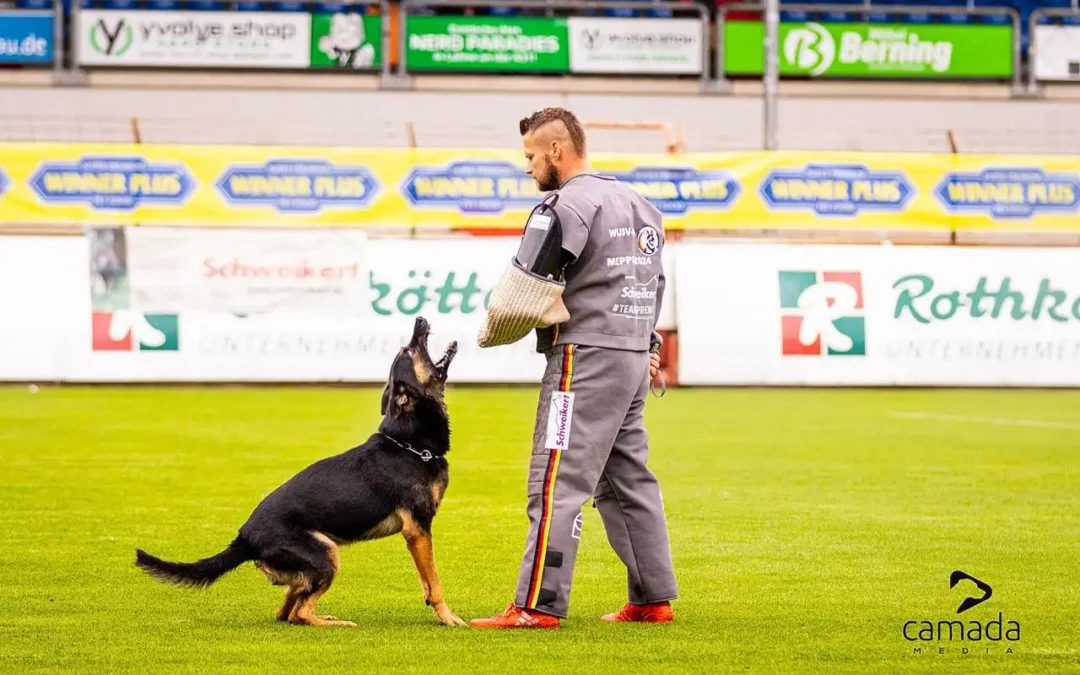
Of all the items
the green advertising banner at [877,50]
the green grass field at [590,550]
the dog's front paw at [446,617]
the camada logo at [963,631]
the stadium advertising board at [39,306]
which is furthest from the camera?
the green advertising banner at [877,50]

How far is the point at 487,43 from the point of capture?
3056 centimetres

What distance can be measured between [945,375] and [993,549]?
12.1 m

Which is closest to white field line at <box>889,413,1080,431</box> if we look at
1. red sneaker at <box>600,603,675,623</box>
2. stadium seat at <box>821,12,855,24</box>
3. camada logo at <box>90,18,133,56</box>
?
red sneaker at <box>600,603,675,623</box>

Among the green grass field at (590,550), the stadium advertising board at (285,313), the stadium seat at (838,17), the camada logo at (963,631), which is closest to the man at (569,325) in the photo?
the green grass field at (590,550)

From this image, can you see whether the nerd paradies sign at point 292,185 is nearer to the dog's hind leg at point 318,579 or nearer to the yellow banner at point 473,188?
the yellow banner at point 473,188

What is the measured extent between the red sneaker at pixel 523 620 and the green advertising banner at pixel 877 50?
2594cm

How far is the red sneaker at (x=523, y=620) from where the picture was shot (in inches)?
224

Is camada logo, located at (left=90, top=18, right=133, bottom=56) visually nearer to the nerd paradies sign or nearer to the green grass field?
the nerd paradies sign

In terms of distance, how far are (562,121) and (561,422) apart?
3.63ft

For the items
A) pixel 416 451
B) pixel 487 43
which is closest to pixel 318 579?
pixel 416 451

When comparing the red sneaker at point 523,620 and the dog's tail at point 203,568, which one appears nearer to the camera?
the dog's tail at point 203,568

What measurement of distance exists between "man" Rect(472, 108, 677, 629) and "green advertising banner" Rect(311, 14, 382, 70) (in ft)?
81.1

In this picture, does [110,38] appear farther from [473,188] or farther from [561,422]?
Answer: [561,422]

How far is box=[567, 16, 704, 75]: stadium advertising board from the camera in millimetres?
30844
